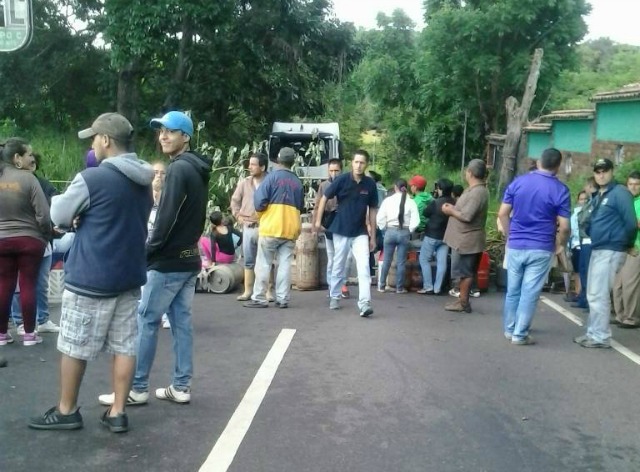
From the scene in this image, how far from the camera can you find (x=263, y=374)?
21.3 ft

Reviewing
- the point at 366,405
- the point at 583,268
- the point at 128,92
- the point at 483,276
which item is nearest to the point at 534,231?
the point at 583,268

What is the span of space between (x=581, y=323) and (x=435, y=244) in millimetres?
2515

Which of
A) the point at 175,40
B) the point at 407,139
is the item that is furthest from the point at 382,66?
the point at 175,40

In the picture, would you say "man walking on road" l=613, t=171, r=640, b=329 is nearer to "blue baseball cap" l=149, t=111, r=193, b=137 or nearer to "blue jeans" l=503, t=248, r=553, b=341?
"blue jeans" l=503, t=248, r=553, b=341

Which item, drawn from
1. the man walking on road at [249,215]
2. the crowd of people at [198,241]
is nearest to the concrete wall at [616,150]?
the crowd of people at [198,241]

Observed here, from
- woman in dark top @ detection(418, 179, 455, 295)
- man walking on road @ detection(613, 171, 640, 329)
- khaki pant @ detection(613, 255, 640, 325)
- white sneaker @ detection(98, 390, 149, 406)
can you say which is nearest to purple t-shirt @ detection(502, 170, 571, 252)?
man walking on road @ detection(613, 171, 640, 329)

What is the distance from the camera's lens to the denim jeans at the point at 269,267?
31.5 feet

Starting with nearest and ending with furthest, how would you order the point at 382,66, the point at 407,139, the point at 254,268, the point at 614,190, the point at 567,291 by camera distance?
the point at 614,190, the point at 254,268, the point at 567,291, the point at 382,66, the point at 407,139

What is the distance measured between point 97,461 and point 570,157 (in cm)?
1714

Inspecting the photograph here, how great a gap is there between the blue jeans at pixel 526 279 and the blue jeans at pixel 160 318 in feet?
12.4

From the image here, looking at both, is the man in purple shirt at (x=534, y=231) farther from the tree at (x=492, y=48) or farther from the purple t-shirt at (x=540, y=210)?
the tree at (x=492, y=48)

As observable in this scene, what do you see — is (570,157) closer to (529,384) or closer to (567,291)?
(567,291)

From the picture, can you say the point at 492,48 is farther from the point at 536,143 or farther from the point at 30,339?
the point at 30,339

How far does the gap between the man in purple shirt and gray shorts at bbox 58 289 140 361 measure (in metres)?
4.46
